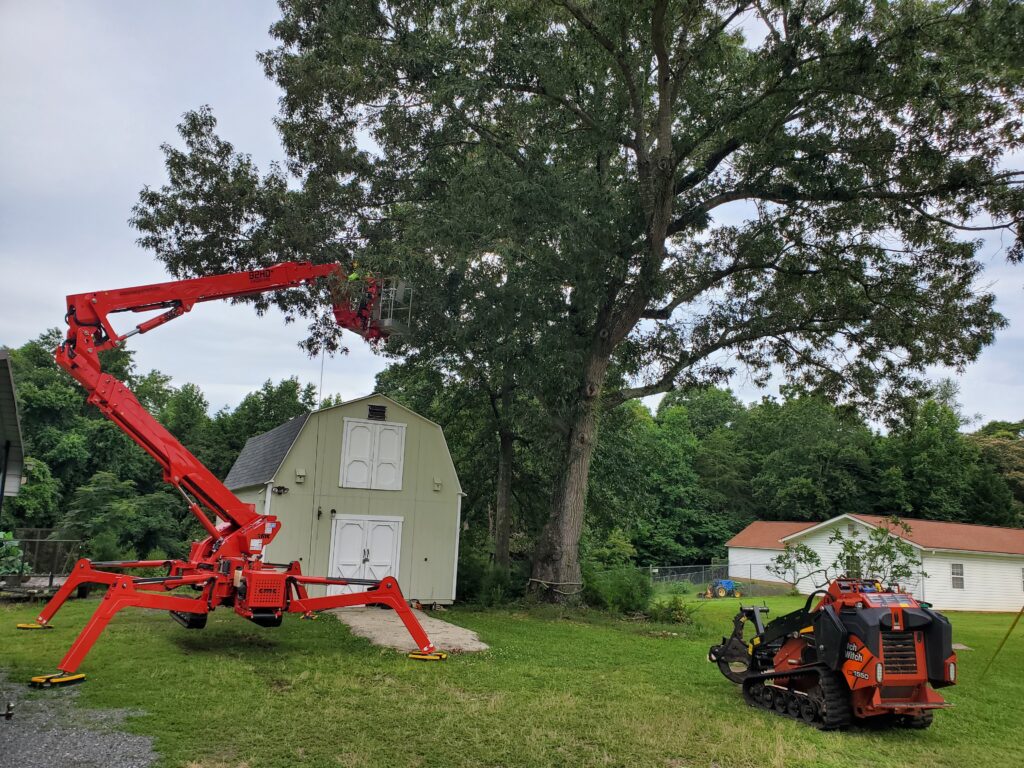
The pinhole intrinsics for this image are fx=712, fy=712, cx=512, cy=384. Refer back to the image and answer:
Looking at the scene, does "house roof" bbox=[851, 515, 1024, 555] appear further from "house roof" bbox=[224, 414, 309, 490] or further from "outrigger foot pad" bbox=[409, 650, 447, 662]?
"outrigger foot pad" bbox=[409, 650, 447, 662]

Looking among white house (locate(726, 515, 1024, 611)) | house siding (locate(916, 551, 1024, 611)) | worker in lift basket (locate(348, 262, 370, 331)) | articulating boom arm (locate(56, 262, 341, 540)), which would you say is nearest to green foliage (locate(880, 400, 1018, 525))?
white house (locate(726, 515, 1024, 611))

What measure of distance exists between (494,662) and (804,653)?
4.02m

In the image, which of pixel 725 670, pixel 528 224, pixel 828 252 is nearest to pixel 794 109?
pixel 828 252

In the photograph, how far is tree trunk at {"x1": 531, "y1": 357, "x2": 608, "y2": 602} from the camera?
53.4 ft

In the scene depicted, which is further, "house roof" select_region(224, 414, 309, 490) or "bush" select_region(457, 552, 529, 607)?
"bush" select_region(457, 552, 529, 607)

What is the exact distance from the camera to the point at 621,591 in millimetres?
16500

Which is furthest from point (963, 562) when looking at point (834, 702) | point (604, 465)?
point (834, 702)

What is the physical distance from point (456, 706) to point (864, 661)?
384cm

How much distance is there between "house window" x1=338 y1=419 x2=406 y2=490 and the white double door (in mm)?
747

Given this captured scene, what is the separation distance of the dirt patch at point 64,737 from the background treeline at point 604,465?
9956 mm

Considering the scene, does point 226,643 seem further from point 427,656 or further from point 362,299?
point 362,299

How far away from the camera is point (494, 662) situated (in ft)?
30.9

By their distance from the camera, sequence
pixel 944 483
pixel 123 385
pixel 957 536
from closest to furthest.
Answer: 1. pixel 123 385
2. pixel 957 536
3. pixel 944 483

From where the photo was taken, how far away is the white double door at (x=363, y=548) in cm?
1426
